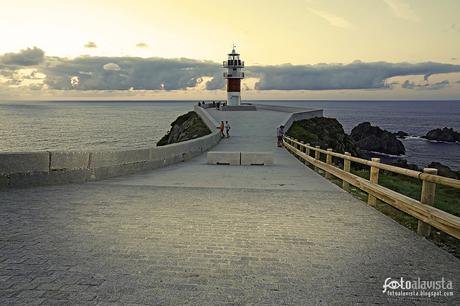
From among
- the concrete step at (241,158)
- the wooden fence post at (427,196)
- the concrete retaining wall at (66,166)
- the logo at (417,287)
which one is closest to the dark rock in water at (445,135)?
the concrete step at (241,158)

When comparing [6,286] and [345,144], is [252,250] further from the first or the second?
[345,144]

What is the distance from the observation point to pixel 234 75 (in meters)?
62.8

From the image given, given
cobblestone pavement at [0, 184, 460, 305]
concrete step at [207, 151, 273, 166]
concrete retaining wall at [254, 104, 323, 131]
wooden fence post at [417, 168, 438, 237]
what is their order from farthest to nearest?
concrete retaining wall at [254, 104, 323, 131] < concrete step at [207, 151, 273, 166] < wooden fence post at [417, 168, 438, 237] < cobblestone pavement at [0, 184, 460, 305]

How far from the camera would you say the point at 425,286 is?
4.32 metres

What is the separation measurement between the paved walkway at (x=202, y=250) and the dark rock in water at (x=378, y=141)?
190 ft

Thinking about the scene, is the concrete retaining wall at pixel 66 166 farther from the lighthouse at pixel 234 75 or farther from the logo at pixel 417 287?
the lighthouse at pixel 234 75

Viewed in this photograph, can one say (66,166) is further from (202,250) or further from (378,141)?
(378,141)

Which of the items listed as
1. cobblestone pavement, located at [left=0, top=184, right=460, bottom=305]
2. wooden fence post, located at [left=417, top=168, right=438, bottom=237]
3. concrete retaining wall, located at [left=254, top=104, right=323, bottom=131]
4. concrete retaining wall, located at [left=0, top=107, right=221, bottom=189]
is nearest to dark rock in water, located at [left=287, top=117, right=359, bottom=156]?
concrete retaining wall, located at [left=254, top=104, right=323, bottom=131]

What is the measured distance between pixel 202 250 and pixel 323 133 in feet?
131

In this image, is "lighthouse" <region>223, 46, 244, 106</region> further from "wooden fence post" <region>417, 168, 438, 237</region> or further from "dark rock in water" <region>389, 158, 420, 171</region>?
"wooden fence post" <region>417, 168, 438, 237</region>

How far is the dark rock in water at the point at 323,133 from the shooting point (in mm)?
37006

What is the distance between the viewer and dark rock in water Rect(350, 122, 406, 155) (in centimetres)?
6212

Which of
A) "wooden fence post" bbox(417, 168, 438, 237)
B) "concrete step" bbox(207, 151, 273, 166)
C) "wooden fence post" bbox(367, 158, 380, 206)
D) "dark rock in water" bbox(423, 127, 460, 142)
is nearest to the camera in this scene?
"wooden fence post" bbox(417, 168, 438, 237)

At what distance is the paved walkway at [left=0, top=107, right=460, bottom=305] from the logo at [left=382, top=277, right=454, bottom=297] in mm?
86
